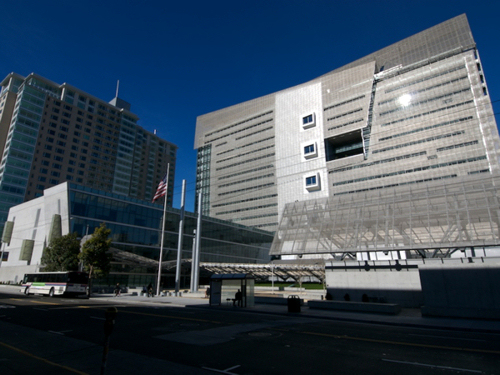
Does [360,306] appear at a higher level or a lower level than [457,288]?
lower

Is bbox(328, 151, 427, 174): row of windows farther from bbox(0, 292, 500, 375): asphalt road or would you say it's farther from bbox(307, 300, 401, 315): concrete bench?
bbox(0, 292, 500, 375): asphalt road

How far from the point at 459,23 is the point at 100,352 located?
11639 centimetres

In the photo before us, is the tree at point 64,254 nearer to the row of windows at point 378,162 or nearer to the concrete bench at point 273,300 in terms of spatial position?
the concrete bench at point 273,300

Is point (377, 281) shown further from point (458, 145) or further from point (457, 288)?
point (458, 145)

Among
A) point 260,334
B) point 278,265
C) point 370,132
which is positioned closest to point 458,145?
point 370,132

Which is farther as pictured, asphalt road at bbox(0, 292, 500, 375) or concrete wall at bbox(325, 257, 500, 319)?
concrete wall at bbox(325, 257, 500, 319)

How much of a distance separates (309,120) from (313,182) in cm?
2242

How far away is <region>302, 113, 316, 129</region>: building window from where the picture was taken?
323 feet

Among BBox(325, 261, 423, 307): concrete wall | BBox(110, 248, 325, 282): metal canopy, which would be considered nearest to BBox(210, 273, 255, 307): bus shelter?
BBox(325, 261, 423, 307): concrete wall

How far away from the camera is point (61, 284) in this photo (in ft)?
105

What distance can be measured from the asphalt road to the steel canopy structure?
12.8 meters

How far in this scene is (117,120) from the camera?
121 metres

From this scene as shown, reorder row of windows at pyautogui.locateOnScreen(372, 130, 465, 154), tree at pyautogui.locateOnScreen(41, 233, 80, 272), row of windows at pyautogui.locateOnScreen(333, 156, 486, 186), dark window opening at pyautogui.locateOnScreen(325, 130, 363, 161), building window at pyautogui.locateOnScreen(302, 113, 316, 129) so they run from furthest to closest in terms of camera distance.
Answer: building window at pyautogui.locateOnScreen(302, 113, 316, 129)
dark window opening at pyautogui.locateOnScreen(325, 130, 363, 161)
row of windows at pyautogui.locateOnScreen(372, 130, 465, 154)
row of windows at pyautogui.locateOnScreen(333, 156, 486, 186)
tree at pyautogui.locateOnScreen(41, 233, 80, 272)

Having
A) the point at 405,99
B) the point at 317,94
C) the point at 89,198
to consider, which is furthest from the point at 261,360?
the point at 317,94
